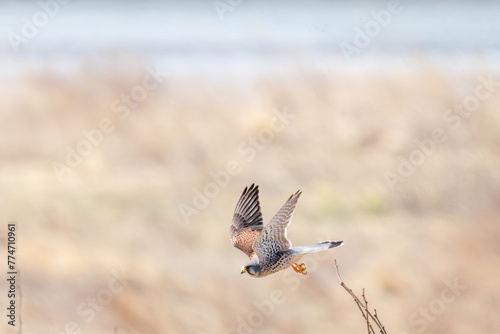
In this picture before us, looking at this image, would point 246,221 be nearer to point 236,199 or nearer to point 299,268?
point 299,268

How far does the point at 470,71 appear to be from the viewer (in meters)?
3.12

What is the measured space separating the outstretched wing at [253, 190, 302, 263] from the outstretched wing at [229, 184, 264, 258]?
83mm

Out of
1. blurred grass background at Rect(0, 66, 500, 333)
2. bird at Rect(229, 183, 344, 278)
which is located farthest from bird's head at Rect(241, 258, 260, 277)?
blurred grass background at Rect(0, 66, 500, 333)

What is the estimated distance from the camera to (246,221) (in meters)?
0.84

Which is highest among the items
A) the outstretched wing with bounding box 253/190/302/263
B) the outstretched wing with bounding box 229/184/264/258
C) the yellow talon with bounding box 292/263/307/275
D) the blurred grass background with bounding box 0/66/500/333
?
the outstretched wing with bounding box 253/190/302/263

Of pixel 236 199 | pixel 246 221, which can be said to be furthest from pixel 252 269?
pixel 236 199

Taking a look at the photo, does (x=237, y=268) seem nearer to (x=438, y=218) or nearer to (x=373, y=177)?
(x=373, y=177)

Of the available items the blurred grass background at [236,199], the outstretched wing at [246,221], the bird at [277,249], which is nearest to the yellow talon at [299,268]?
the bird at [277,249]

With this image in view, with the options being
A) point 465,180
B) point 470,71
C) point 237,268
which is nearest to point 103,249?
point 237,268

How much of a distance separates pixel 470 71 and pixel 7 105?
7.48ft

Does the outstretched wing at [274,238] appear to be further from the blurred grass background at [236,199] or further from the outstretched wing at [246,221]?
the blurred grass background at [236,199]

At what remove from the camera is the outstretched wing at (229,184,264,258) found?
0.81 meters

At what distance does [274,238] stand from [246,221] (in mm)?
140

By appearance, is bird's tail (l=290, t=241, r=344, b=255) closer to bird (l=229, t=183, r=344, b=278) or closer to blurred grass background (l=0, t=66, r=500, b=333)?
bird (l=229, t=183, r=344, b=278)
